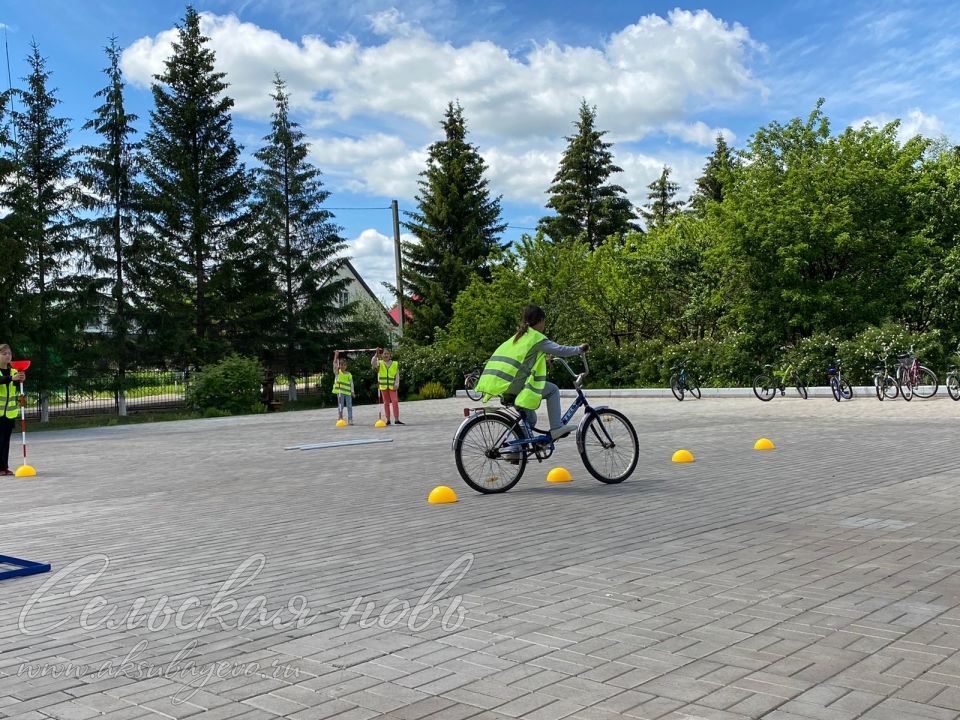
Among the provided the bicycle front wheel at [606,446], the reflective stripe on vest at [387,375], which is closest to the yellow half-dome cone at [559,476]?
the bicycle front wheel at [606,446]

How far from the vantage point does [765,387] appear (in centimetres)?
2542

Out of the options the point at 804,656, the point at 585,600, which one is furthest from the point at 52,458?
the point at 804,656

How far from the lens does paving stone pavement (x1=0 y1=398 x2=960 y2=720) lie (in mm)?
3648

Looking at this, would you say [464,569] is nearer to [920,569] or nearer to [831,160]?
[920,569]

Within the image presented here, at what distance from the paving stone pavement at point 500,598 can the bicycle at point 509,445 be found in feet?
1.26

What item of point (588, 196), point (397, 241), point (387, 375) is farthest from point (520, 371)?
point (588, 196)

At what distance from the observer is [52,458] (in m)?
16.1

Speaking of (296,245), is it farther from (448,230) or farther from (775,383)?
(775,383)

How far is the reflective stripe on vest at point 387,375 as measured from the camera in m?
21.0

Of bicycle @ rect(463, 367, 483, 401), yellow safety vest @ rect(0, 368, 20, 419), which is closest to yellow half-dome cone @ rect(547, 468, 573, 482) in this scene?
yellow safety vest @ rect(0, 368, 20, 419)

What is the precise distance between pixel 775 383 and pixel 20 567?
880 inches

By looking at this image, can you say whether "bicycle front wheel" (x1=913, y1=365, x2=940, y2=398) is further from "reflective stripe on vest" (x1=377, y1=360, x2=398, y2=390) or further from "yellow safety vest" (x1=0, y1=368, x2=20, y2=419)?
"yellow safety vest" (x1=0, y1=368, x2=20, y2=419)

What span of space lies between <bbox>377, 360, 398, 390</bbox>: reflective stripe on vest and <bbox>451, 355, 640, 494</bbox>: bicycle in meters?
11.5

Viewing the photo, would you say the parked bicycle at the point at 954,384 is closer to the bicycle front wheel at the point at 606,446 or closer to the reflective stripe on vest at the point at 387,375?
the reflective stripe on vest at the point at 387,375
